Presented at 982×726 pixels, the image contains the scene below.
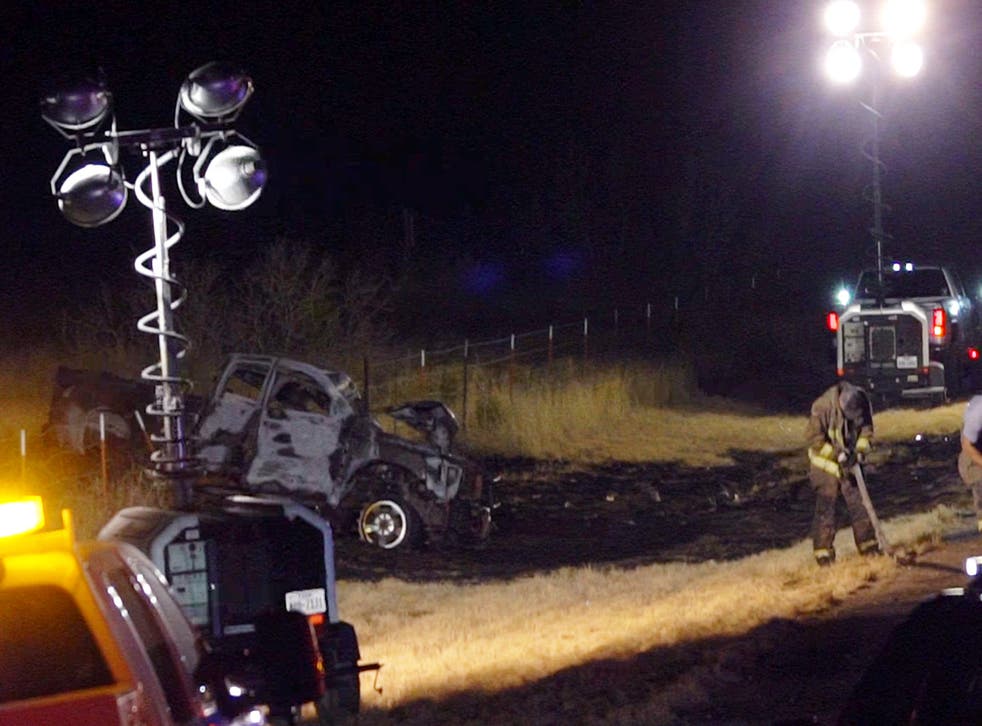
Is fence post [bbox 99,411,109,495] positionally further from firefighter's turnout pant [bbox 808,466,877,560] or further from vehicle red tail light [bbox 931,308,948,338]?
vehicle red tail light [bbox 931,308,948,338]

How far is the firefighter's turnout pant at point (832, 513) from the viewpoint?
40.0ft

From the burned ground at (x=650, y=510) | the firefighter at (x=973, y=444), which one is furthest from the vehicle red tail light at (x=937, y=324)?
the firefighter at (x=973, y=444)

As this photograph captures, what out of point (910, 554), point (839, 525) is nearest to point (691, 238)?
point (839, 525)

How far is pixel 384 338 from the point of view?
27.5m

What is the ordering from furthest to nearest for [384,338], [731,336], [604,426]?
[731,336], [384,338], [604,426]

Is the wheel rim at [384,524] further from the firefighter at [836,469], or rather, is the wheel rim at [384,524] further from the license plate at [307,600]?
the license plate at [307,600]

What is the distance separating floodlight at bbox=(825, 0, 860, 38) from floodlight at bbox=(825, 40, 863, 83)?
0.19 meters

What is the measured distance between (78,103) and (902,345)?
17.0m

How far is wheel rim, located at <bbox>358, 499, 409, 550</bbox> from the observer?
15.7 metres

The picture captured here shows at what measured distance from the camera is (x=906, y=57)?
69.9ft

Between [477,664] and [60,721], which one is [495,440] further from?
[60,721]

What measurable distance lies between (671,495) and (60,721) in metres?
17.2

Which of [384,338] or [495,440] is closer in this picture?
[495,440]

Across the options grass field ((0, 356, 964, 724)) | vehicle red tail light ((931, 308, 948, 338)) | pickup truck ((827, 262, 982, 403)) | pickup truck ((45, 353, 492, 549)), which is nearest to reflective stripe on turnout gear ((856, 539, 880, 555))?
grass field ((0, 356, 964, 724))
